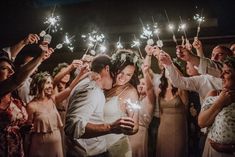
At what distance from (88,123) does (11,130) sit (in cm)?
135

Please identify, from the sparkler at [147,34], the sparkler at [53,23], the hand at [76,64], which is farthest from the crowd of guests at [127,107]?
the sparkler at [53,23]

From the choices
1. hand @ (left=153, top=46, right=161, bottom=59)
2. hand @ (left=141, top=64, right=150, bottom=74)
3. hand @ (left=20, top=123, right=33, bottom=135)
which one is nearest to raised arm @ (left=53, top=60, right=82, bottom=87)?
hand @ (left=20, top=123, right=33, bottom=135)

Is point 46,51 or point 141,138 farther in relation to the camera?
point 46,51

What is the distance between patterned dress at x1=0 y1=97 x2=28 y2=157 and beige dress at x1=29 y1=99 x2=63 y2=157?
0.22m

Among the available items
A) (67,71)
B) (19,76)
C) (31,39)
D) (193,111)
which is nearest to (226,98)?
(193,111)

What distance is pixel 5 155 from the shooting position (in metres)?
6.03

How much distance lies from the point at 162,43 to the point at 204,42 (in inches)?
27.3

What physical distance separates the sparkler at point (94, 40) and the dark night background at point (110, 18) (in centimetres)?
11

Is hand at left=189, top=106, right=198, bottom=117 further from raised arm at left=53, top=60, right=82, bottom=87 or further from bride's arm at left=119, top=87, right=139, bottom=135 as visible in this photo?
raised arm at left=53, top=60, right=82, bottom=87

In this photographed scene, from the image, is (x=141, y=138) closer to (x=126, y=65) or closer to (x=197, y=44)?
(x=126, y=65)

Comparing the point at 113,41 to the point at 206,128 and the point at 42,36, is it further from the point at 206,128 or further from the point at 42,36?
the point at 206,128

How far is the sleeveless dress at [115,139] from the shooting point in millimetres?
5988

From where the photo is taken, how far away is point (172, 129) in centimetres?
593

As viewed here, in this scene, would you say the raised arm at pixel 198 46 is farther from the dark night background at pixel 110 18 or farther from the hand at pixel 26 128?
the hand at pixel 26 128
